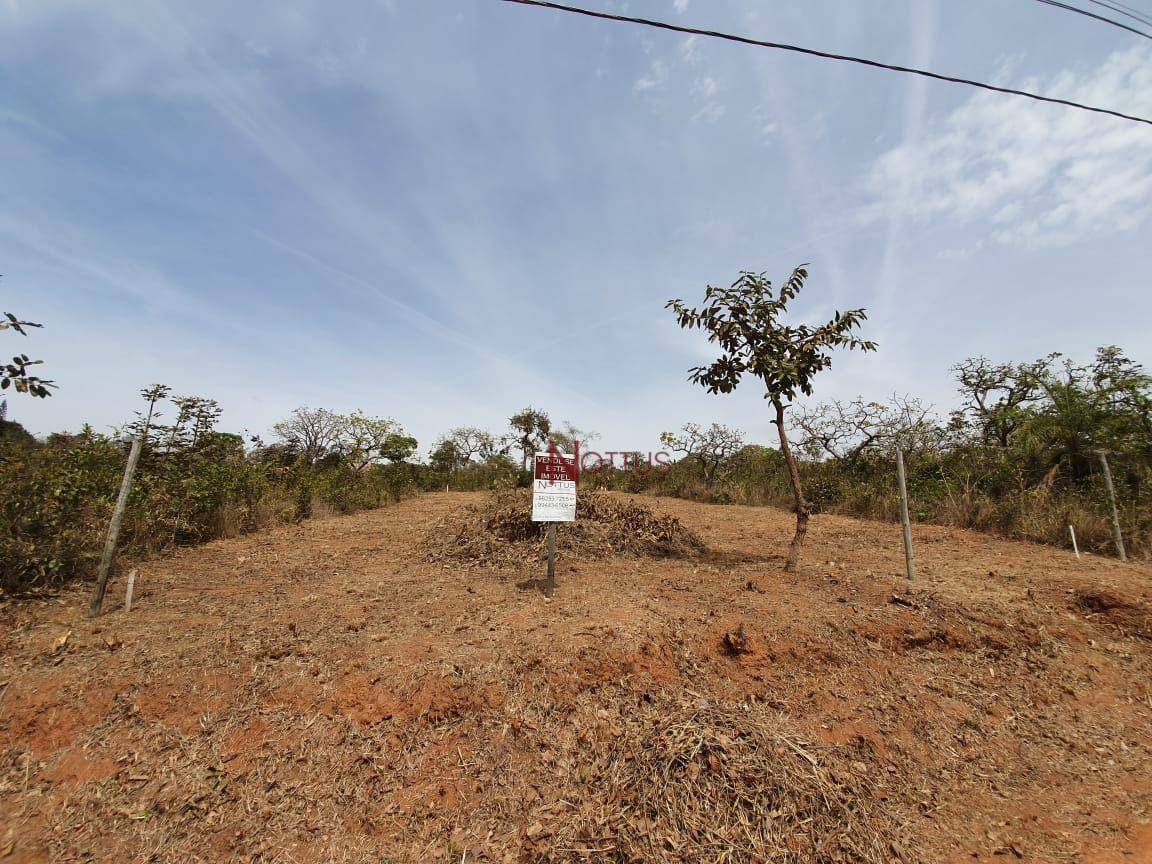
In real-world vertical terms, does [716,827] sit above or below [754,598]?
below

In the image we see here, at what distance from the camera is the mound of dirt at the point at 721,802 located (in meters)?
2.09

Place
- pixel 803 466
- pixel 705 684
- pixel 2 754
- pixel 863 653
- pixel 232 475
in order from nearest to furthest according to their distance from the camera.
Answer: pixel 2 754 → pixel 705 684 → pixel 863 653 → pixel 232 475 → pixel 803 466

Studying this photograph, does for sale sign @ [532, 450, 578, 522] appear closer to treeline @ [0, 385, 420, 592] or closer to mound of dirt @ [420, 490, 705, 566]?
mound of dirt @ [420, 490, 705, 566]

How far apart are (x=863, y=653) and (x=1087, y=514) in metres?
6.59

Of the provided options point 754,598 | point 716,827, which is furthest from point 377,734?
point 754,598

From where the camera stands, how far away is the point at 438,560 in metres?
6.27

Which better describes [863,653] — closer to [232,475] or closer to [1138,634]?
[1138,634]

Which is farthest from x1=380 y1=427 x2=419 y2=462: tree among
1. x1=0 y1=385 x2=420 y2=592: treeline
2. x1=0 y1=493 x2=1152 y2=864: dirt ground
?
x1=0 y1=493 x2=1152 y2=864: dirt ground

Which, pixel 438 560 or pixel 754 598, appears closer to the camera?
pixel 754 598

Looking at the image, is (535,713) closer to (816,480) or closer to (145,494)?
(145,494)

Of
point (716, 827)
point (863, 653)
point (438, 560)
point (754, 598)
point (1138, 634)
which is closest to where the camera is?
point (716, 827)

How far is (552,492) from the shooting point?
15.4 feet

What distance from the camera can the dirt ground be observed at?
2.22 meters

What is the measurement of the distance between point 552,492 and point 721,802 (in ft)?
9.51
